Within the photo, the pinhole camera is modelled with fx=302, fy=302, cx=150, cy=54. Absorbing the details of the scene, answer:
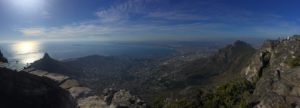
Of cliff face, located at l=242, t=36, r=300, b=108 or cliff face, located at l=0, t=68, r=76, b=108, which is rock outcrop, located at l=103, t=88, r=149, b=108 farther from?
cliff face, located at l=242, t=36, r=300, b=108

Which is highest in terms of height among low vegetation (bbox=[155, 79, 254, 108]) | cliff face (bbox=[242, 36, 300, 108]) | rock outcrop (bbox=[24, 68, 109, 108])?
rock outcrop (bbox=[24, 68, 109, 108])

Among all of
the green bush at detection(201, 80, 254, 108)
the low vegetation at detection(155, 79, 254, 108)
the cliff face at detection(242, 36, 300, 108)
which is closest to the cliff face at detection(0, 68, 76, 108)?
the cliff face at detection(242, 36, 300, 108)

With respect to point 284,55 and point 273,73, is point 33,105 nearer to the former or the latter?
point 273,73

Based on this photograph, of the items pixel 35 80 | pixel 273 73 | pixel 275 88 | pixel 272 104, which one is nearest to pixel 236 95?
pixel 273 73

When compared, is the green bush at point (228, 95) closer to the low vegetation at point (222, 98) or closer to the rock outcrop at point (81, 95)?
the low vegetation at point (222, 98)

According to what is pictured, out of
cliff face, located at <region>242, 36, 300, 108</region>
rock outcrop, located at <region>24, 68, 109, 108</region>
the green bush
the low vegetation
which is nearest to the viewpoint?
rock outcrop, located at <region>24, 68, 109, 108</region>

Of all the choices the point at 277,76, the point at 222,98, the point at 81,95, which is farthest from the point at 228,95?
the point at 81,95

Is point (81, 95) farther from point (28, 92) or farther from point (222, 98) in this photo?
point (222, 98)
